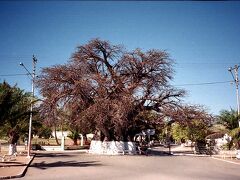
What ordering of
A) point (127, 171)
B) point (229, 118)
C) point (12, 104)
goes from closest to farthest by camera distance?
point (127, 171) < point (12, 104) < point (229, 118)

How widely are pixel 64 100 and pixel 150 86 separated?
33.7ft

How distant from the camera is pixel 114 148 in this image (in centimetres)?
3591

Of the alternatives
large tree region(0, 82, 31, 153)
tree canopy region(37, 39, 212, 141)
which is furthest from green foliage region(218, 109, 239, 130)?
large tree region(0, 82, 31, 153)

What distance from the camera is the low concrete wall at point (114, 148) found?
35781mm

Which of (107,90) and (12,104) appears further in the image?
(107,90)

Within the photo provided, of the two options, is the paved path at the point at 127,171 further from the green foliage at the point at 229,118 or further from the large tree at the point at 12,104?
the green foliage at the point at 229,118

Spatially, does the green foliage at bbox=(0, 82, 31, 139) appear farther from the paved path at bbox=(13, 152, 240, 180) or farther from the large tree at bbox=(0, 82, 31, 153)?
the paved path at bbox=(13, 152, 240, 180)

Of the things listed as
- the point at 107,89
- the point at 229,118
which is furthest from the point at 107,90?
the point at 229,118

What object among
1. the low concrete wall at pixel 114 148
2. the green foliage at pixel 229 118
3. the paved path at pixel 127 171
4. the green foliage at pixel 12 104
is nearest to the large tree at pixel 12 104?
the green foliage at pixel 12 104

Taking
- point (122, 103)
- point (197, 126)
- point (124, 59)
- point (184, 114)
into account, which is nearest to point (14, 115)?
point (122, 103)

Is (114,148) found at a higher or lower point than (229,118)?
lower

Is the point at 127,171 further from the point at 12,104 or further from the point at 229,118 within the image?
the point at 229,118

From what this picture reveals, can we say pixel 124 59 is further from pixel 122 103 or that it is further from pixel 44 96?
pixel 44 96

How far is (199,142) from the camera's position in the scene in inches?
1756
